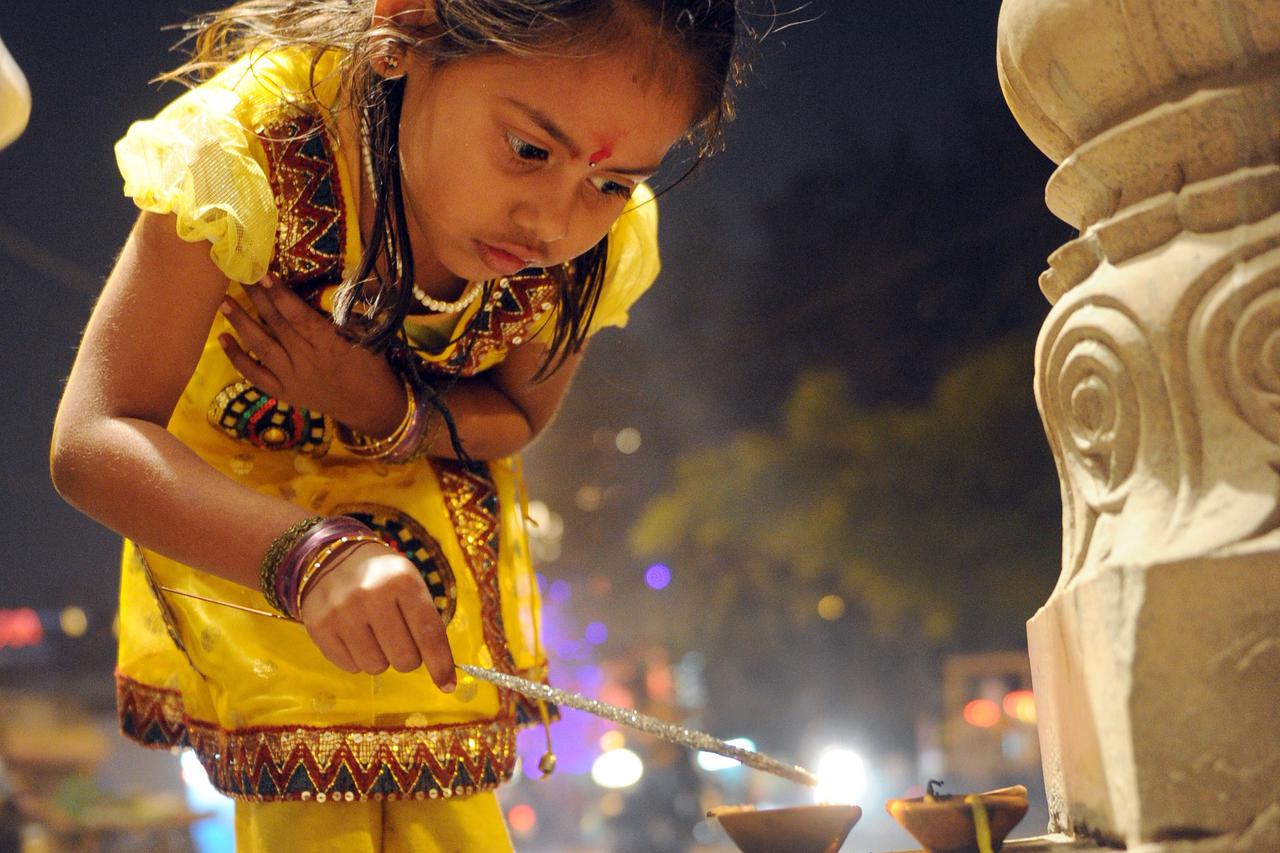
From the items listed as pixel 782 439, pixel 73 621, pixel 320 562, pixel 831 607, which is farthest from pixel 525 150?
pixel 831 607

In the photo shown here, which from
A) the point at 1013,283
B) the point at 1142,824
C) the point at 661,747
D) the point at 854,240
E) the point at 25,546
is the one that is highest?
the point at 854,240

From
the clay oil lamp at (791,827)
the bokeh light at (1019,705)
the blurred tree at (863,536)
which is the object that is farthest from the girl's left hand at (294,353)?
the bokeh light at (1019,705)

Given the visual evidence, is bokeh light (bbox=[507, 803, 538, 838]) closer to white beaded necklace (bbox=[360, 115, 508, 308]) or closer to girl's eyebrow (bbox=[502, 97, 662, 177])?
white beaded necklace (bbox=[360, 115, 508, 308])

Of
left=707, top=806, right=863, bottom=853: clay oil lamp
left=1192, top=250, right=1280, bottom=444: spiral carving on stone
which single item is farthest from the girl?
left=1192, top=250, right=1280, bottom=444: spiral carving on stone

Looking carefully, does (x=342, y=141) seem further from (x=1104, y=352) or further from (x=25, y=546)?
(x=25, y=546)

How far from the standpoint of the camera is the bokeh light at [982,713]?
669 cm

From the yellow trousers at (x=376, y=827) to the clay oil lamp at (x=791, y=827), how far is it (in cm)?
22

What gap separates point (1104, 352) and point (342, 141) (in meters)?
0.70

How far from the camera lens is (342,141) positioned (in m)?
1.17

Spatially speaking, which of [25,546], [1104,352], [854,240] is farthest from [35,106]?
[1104,352]

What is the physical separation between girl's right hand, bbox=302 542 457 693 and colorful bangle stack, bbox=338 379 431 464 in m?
0.26

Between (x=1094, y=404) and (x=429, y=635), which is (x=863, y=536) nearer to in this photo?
(x=1094, y=404)

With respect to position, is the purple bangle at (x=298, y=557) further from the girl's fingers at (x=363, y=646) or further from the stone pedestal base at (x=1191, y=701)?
the stone pedestal base at (x=1191, y=701)

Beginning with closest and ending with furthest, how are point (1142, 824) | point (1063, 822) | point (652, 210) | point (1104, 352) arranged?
1. point (1142, 824)
2. point (1104, 352)
3. point (1063, 822)
4. point (652, 210)
